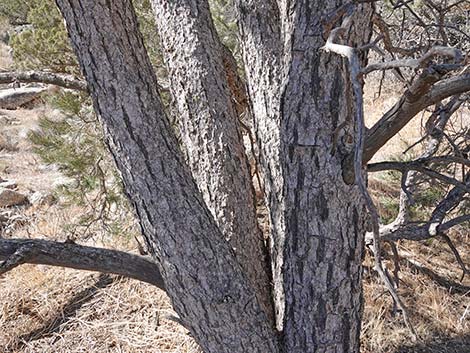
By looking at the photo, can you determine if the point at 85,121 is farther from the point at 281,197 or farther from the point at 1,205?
the point at 1,205

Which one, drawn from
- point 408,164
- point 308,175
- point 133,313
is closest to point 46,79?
point 133,313

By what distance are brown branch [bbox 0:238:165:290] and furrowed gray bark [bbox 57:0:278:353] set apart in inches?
6.3

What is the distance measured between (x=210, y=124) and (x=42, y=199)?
518 centimetres

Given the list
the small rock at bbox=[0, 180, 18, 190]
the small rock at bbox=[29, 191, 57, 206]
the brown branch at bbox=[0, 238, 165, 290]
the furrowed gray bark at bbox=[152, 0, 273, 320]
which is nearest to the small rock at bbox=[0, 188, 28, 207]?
the small rock at bbox=[29, 191, 57, 206]

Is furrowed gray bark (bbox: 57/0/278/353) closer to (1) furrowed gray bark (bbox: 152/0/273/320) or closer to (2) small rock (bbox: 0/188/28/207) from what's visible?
(1) furrowed gray bark (bbox: 152/0/273/320)

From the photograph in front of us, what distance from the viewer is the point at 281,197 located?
169 cm

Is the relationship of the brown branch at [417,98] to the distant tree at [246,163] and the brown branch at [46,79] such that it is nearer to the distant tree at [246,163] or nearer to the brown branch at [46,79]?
the distant tree at [246,163]

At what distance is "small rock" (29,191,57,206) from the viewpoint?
623 centimetres

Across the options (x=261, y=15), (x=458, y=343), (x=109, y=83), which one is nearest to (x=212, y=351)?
(x=109, y=83)

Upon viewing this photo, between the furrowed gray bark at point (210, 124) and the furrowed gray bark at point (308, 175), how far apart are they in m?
0.12

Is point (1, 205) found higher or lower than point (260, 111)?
higher

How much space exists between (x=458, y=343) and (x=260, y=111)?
204cm

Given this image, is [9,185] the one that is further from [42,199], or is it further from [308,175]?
[308,175]

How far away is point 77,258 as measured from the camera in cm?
174
